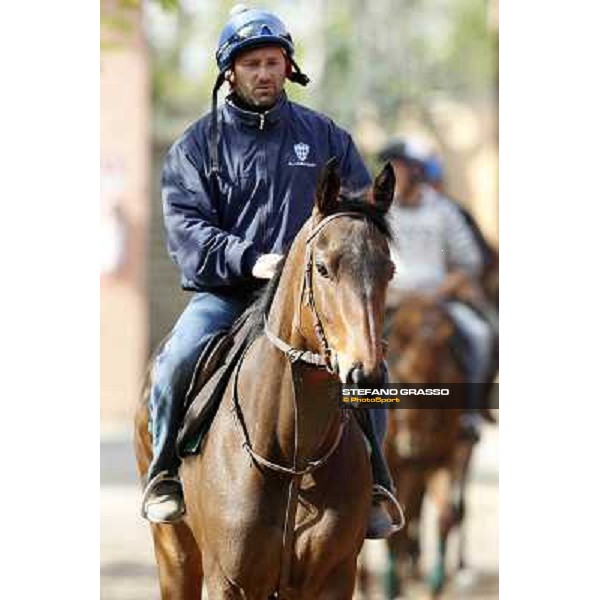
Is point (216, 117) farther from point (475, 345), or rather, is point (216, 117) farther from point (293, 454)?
point (475, 345)

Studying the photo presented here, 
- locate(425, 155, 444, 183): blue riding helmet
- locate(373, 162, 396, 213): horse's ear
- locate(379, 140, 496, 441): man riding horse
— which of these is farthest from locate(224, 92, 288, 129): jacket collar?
locate(425, 155, 444, 183): blue riding helmet

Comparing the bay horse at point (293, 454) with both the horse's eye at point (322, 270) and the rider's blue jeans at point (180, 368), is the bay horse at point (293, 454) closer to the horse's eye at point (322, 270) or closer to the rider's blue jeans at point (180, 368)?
the horse's eye at point (322, 270)

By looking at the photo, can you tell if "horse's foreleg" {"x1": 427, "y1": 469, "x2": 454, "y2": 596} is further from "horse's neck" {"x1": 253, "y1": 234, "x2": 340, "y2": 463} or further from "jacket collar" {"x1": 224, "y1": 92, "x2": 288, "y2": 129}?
"horse's neck" {"x1": 253, "y1": 234, "x2": 340, "y2": 463}

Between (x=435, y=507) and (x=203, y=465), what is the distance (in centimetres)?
507

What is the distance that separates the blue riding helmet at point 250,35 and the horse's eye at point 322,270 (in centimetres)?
143

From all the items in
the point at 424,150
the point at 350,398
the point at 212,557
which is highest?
the point at 424,150

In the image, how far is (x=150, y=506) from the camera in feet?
24.4

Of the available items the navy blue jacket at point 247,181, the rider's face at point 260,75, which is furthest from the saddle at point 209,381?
the rider's face at point 260,75

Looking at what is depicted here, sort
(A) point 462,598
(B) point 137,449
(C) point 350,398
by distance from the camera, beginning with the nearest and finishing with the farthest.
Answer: (C) point 350,398 < (B) point 137,449 < (A) point 462,598

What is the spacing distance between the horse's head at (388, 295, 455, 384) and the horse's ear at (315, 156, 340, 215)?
4110mm

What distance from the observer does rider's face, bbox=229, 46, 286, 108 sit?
751cm

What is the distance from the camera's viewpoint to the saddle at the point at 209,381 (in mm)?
7215
